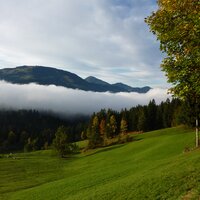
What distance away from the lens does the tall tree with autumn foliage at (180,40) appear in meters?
23.9

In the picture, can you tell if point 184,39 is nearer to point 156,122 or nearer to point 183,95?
point 183,95

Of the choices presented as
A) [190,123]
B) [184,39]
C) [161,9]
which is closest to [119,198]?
[184,39]

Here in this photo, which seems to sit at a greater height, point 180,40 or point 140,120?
point 180,40

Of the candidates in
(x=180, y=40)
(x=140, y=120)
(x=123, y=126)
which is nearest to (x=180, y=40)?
(x=180, y=40)

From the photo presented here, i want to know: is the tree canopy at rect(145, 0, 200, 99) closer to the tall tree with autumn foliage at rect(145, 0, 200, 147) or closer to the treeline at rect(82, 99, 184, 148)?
the tall tree with autumn foliage at rect(145, 0, 200, 147)

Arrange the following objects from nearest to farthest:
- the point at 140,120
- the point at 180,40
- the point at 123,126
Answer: the point at 180,40 → the point at 123,126 → the point at 140,120

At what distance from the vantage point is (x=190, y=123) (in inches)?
2965

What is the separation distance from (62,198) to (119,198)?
1333 centimetres

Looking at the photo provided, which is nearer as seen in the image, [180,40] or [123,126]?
[180,40]

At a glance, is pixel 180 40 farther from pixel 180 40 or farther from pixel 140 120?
pixel 140 120

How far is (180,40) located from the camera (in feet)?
83.4

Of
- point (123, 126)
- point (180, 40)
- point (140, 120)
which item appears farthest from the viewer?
point (140, 120)

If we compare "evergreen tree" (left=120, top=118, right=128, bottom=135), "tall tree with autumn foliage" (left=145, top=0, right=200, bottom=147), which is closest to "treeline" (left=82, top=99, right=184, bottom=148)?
"evergreen tree" (left=120, top=118, right=128, bottom=135)

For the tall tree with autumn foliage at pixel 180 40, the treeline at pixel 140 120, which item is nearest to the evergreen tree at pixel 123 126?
the treeline at pixel 140 120
